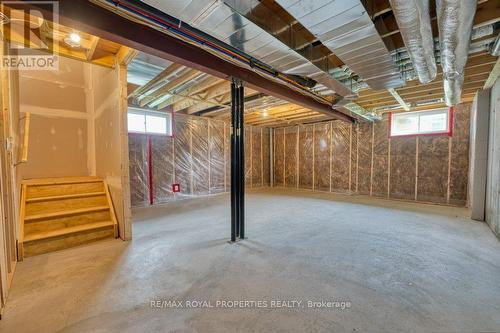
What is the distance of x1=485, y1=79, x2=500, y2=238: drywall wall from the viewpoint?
3086mm

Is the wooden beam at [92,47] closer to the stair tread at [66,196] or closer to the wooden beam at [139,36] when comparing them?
the wooden beam at [139,36]

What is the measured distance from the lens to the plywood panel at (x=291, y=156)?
7.91 m

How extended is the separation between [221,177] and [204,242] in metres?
4.09

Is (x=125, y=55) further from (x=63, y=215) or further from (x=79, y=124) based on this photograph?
(x=63, y=215)

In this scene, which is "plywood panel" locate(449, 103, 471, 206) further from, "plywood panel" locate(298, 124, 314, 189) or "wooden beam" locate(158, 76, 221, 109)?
"wooden beam" locate(158, 76, 221, 109)

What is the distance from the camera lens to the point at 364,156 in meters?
6.33

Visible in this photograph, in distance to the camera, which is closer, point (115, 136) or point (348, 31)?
point (348, 31)

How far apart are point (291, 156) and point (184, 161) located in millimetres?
3977

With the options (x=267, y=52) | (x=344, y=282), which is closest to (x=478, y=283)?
(x=344, y=282)

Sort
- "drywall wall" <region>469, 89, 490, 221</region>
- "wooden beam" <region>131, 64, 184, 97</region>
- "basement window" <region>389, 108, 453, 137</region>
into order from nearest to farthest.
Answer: "wooden beam" <region>131, 64, 184, 97</region> → "drywall wall" <region>469, 89, 490, 221</region> → "basement window" <region>389, 108, 453, 137</region>

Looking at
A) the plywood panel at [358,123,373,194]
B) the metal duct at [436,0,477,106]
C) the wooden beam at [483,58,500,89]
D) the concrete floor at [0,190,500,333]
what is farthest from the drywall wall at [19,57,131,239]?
the plywood panel at [358,123,373,194]

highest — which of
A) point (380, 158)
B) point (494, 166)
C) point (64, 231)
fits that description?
point (380, 158)

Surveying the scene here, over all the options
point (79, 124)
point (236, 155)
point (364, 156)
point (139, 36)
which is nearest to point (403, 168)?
point (364, 156)

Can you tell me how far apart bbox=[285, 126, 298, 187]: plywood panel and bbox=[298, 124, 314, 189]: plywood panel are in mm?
216
